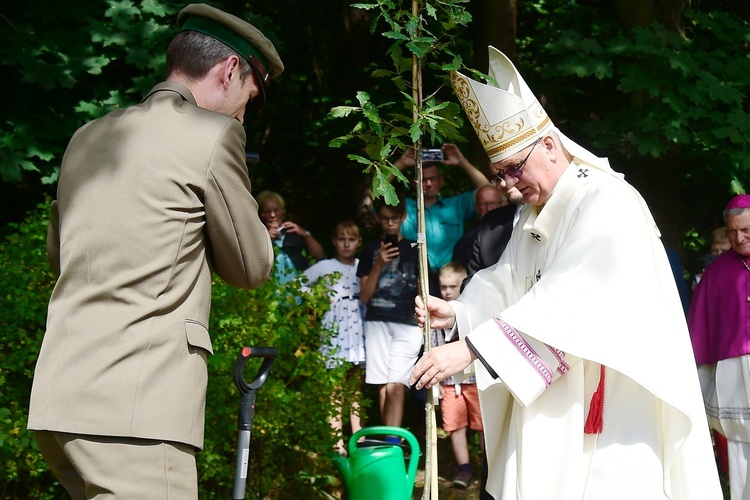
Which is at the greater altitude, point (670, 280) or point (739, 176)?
point (739, 176)

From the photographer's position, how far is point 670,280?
11.2ft

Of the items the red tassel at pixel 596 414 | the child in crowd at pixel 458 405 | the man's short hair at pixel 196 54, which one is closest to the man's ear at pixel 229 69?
the man's short hair at pixel 196 54

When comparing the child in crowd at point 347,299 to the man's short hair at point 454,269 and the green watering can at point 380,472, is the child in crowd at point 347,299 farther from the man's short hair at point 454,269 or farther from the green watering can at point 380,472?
the green watering can at point 380,472

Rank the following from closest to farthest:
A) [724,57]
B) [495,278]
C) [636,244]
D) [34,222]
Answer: [636,244]
[495,278]
[34,222]
[724,57]

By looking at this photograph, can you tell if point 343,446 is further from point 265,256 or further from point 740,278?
point 265,256

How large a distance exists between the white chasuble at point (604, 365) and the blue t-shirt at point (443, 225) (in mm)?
3756

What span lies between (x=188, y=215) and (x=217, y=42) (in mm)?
586

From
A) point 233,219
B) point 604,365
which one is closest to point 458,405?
point 604,365

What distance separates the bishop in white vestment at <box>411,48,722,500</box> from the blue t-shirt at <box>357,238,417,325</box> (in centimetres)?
340

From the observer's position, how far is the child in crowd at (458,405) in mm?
6654

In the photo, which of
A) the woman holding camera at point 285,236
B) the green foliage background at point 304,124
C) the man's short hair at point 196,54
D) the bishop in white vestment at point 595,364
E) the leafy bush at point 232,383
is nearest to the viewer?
the man's short hair at point 196,54

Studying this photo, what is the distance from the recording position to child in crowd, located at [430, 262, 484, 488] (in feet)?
21.8

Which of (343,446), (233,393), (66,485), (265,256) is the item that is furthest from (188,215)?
(343,446)

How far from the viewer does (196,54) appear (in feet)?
9.29
